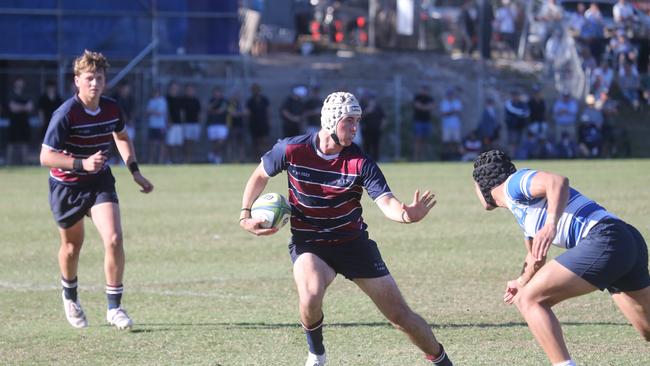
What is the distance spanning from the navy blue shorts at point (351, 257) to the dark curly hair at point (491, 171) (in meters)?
0.93

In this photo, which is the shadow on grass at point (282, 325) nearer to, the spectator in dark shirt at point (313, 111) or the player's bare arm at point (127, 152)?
the player's bare arm at point (127, 152)

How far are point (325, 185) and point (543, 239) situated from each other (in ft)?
5.44

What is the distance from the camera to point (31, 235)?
1616 centimetres

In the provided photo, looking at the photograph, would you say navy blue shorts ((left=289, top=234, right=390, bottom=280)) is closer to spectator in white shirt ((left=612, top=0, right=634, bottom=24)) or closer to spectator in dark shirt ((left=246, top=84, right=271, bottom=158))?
spectator in dark shirt ((left=246, top=84, right=271, bottom=158))

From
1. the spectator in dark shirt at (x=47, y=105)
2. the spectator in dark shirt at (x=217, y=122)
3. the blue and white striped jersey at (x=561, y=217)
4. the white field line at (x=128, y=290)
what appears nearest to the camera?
the blue and white striped jersey at (x=561, y=217)

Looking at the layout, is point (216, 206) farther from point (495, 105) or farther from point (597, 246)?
point (495, 105)

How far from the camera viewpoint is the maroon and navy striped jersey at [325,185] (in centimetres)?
773

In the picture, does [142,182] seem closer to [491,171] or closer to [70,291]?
[70,291]

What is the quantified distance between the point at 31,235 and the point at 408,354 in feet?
29.2

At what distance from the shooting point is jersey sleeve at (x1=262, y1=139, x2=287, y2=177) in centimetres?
788

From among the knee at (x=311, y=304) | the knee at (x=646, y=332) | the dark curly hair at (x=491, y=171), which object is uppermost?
the dark curly hair at (x=491, y=171)

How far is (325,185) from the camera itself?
7785 millimetres

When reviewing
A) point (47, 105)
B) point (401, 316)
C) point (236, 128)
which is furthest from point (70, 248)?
point (236, 128)

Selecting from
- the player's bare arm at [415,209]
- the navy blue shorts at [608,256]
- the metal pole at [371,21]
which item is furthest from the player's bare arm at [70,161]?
the metal pole at [371,21]
